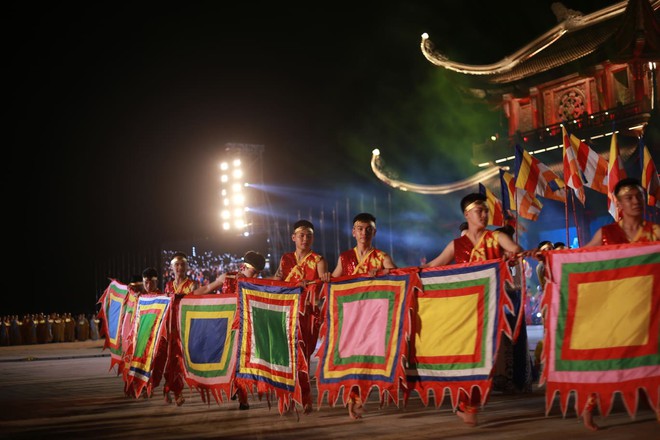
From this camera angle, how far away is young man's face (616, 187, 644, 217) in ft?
16.4

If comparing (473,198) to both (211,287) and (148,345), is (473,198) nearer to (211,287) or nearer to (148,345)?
(211,287)

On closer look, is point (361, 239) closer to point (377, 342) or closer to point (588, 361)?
point (377, 342)

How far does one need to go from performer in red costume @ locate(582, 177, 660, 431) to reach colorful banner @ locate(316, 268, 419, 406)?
147 centimetres

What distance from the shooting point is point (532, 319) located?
20.4 meters

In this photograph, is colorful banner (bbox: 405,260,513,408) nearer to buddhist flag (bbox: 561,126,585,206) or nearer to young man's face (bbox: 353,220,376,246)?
young man's face (bbox: 353,220,376,246)

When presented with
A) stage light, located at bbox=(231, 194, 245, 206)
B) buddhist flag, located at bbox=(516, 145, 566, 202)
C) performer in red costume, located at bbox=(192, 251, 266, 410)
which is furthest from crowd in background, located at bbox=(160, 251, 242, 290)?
performer in red costume, located at bbox=(192, 251, 266, 410)

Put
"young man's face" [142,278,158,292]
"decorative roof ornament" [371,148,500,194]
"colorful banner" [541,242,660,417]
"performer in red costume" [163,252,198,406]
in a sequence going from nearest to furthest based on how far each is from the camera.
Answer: "colorful banner" [541,242,660,417] → "performer in red costume" [163,252,198,406] → "young man's face" [142,278,158,292] → "decorative roof ornament" [371,148,500,194]

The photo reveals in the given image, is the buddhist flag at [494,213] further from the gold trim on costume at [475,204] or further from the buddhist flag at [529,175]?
the gold trim on costume at [475,204]

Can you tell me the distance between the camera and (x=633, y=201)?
197 inches

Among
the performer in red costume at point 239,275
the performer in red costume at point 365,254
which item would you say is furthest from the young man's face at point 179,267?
the performer in red costume at point 365,254

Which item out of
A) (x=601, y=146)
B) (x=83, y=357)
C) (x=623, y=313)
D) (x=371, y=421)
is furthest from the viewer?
(x=601, y=146)

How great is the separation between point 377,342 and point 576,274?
5.86 ft

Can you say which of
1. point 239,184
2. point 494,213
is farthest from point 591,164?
point 239,184

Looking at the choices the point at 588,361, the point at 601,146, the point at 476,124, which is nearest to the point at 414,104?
the point at 476,124
